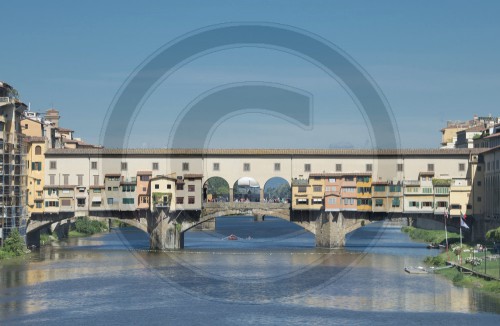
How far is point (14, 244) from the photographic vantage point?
8156 centimetres

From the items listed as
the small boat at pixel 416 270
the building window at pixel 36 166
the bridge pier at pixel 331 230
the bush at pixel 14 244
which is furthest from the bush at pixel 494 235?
the building window at pixel 36 166

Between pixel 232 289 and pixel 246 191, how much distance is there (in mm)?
92285

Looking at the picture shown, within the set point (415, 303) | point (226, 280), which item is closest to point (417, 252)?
point (226, 280)

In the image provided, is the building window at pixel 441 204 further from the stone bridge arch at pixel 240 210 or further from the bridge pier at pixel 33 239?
the bridge pier at pixel 33 239

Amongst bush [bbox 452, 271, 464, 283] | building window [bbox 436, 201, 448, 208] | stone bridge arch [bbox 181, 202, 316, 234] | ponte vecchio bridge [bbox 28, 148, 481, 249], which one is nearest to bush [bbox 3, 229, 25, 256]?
ponte vecchio bridge [bbox 28, 148, 481, 249]

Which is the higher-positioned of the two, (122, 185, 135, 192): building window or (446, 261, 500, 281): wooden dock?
(122, 185, 135, 192): building window

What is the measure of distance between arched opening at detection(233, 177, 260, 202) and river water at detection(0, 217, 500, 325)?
3256cm

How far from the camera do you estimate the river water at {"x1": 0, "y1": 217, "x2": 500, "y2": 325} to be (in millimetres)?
51000

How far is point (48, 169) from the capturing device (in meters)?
95.9

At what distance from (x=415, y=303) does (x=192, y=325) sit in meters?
13.4

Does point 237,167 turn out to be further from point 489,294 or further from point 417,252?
point 489,294

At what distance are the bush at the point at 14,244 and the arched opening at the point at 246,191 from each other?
3995cm

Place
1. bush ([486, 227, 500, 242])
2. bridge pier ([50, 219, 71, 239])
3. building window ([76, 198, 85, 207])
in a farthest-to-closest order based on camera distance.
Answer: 1. bridge pier ([50, 219, 71, 239])
2. building window ([76, 198, 85, 207])
3. bush ([486, 227, 500, 242])

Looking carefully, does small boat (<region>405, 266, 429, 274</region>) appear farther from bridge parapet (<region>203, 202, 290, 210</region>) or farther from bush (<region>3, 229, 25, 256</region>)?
bush (<region>3, 229, 25, 256</region>)
